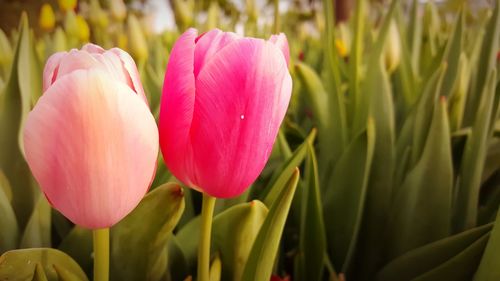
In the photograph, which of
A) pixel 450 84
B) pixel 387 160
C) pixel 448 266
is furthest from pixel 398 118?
pixel 448 266

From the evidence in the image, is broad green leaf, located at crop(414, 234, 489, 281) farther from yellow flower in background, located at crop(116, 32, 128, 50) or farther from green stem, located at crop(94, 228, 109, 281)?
yellow flower in background, located at crop(116, 32, 128, 50)

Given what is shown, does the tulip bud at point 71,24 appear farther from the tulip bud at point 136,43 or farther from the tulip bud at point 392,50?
the tulip bud at point 392,50

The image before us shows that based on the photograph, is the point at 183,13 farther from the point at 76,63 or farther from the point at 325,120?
the point at 76,63

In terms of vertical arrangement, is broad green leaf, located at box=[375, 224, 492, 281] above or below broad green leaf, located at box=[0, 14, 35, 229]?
below

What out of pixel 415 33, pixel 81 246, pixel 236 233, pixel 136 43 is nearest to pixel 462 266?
pixel 236 233

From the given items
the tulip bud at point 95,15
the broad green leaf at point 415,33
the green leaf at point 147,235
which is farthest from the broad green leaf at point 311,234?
the tulip bud at point 95,15

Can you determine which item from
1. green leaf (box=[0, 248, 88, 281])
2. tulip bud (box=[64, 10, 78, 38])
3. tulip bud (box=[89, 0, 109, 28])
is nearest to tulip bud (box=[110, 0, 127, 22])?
tulip bud (box=[89, 0, 109, 28])
